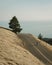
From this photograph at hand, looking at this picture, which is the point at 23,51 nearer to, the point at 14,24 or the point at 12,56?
the point at 12,56

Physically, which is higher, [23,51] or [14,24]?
[14,24]

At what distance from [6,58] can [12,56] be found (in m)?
1.42

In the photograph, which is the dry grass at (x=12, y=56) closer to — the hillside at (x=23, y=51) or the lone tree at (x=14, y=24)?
the hillside at (x=23, y=51)

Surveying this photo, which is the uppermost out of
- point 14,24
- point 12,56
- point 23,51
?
point 14,24

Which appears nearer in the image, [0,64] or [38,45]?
[0,64]

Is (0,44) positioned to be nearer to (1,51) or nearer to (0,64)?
(1,51)

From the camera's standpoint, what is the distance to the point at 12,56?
90.8 ft

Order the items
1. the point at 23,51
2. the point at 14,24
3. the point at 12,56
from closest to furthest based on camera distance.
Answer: the point at 12,56
the point at 23,51
the point at 14,24

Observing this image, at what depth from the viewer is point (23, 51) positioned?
32.1 m

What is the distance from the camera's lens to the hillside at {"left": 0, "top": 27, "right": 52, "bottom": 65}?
26.9 metres

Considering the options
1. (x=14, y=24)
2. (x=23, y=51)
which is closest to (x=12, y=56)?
(x=23, y=51)

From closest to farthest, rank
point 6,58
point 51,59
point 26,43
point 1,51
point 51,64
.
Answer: point 6,58
point 1,51
point 51,64
point 51,59
point 26,43

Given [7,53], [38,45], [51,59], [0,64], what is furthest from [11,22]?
[0,64]

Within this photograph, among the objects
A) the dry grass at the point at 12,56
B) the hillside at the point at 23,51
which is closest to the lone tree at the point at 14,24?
the hillside at the point at 23,51
